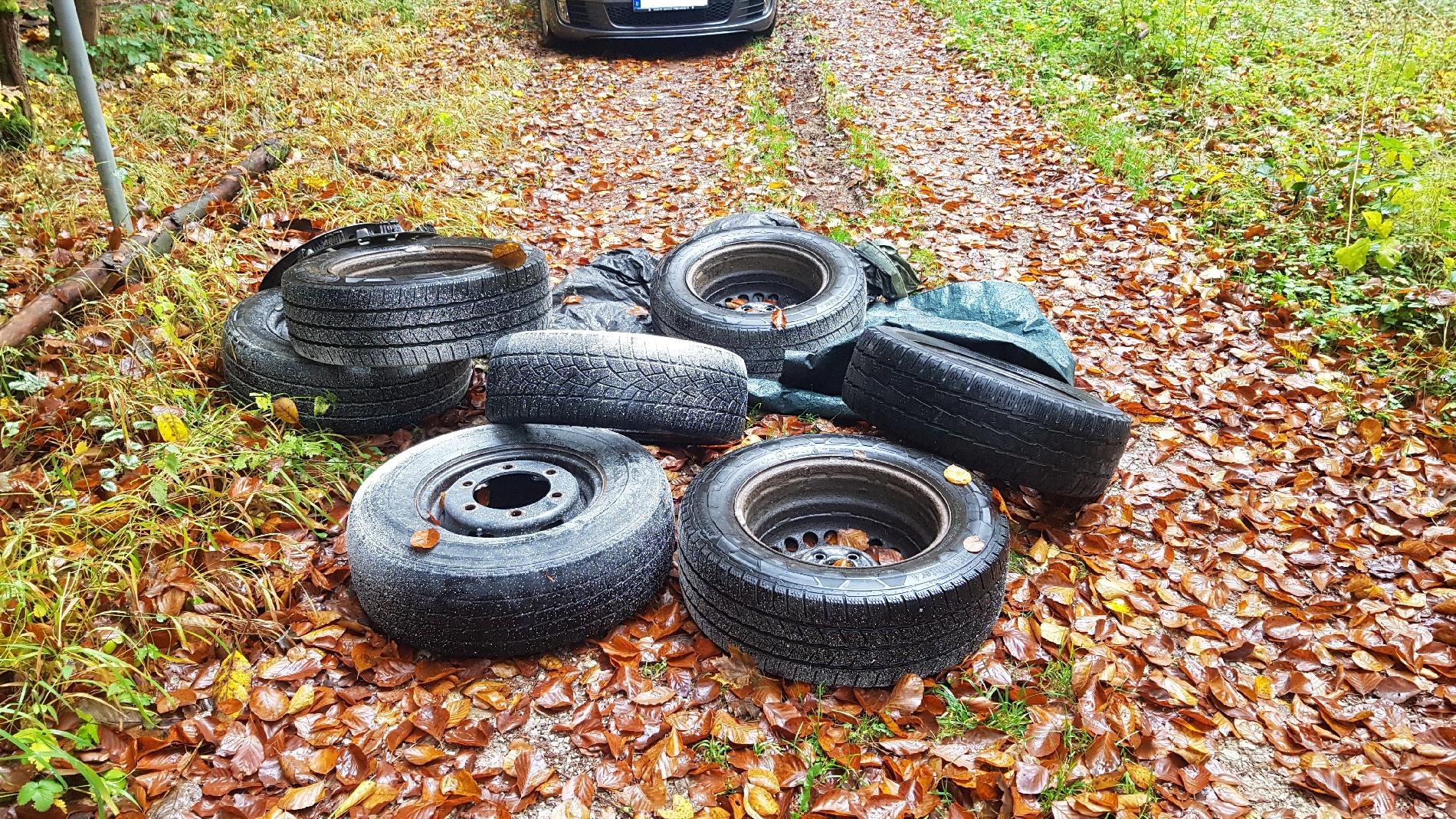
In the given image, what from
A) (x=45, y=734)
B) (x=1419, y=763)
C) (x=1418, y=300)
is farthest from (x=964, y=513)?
(x=1418, y=300)

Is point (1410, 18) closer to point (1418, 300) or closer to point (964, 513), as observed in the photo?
point (1418, 300)

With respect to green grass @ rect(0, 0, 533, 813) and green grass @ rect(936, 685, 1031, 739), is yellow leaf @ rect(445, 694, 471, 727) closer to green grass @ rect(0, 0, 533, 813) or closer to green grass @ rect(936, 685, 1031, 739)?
green grass @ rect(0, 0, 533, 813)

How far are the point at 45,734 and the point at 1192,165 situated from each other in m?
7.72

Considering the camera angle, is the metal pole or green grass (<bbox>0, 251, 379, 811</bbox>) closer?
green grass (<bbox>0, 251, 379, 811</bbox>)

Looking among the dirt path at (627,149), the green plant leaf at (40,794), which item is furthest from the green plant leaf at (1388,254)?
the green plant leaf at (40,794)

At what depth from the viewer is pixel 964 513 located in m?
3.12

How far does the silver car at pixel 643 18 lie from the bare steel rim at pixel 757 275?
5.93 meters

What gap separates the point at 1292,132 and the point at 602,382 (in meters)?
6.47

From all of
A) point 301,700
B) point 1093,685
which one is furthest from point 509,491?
point 1093,685

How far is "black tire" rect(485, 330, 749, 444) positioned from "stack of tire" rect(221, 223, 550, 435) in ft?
1.33

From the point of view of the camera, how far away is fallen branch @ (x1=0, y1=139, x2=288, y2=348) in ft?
13.5

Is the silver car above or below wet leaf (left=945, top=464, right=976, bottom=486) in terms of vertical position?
above

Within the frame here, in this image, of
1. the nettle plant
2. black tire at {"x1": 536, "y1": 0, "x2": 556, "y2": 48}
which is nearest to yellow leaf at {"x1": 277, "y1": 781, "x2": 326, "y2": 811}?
the nettle plant

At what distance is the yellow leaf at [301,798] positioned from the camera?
8.02 ft
